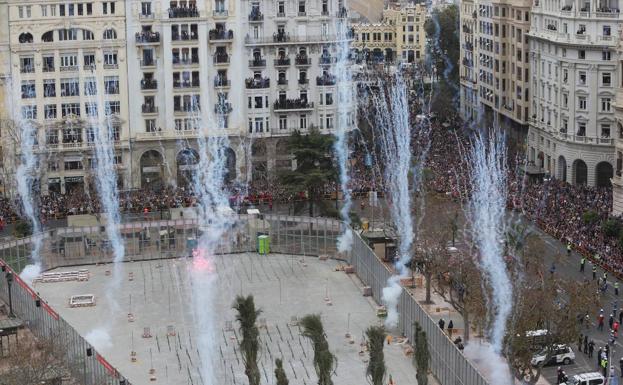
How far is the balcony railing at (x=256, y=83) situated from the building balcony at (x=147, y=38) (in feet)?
23.3

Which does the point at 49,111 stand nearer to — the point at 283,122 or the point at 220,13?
the point at 220,13

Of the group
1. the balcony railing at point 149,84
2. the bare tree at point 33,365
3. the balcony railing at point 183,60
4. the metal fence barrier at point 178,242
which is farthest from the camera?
the balcony railing at point 149,84

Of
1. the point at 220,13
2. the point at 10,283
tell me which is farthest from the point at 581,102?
the point at 10,283

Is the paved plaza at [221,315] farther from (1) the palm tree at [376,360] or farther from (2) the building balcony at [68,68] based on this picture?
(2) the building balcony at [68,68]

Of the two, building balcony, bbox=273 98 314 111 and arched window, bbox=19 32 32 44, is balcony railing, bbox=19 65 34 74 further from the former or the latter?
building balcony, bbox=273 98 314 111

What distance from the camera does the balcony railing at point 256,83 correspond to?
327ft

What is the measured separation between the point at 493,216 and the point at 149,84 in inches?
1287

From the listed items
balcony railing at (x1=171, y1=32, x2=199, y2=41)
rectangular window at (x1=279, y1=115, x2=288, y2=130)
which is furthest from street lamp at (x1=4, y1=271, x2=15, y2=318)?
rectangular window at (x1=279, y1=115, x2=288, y2=130)

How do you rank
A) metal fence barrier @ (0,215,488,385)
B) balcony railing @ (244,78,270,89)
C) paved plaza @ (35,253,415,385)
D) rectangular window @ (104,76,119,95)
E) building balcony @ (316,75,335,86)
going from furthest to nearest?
building balcony @ (316,75,335,86)
balcony railing @ (244,78,270,89)
rectangular window @ (104,76,119,95)
metal fence barrier @ (0,215,488,385)
paved plaza @ (35,253,415,385)

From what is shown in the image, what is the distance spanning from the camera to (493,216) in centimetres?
7556

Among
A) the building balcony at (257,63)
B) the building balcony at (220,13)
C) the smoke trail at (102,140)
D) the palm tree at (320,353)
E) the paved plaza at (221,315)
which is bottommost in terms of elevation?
the paved plaza at (221,315)

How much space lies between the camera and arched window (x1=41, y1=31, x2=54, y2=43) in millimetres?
96938

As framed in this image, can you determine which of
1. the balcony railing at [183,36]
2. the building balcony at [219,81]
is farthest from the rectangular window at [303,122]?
the balcony railing at [183,36]

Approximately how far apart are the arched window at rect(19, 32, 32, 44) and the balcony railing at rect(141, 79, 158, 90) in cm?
836
